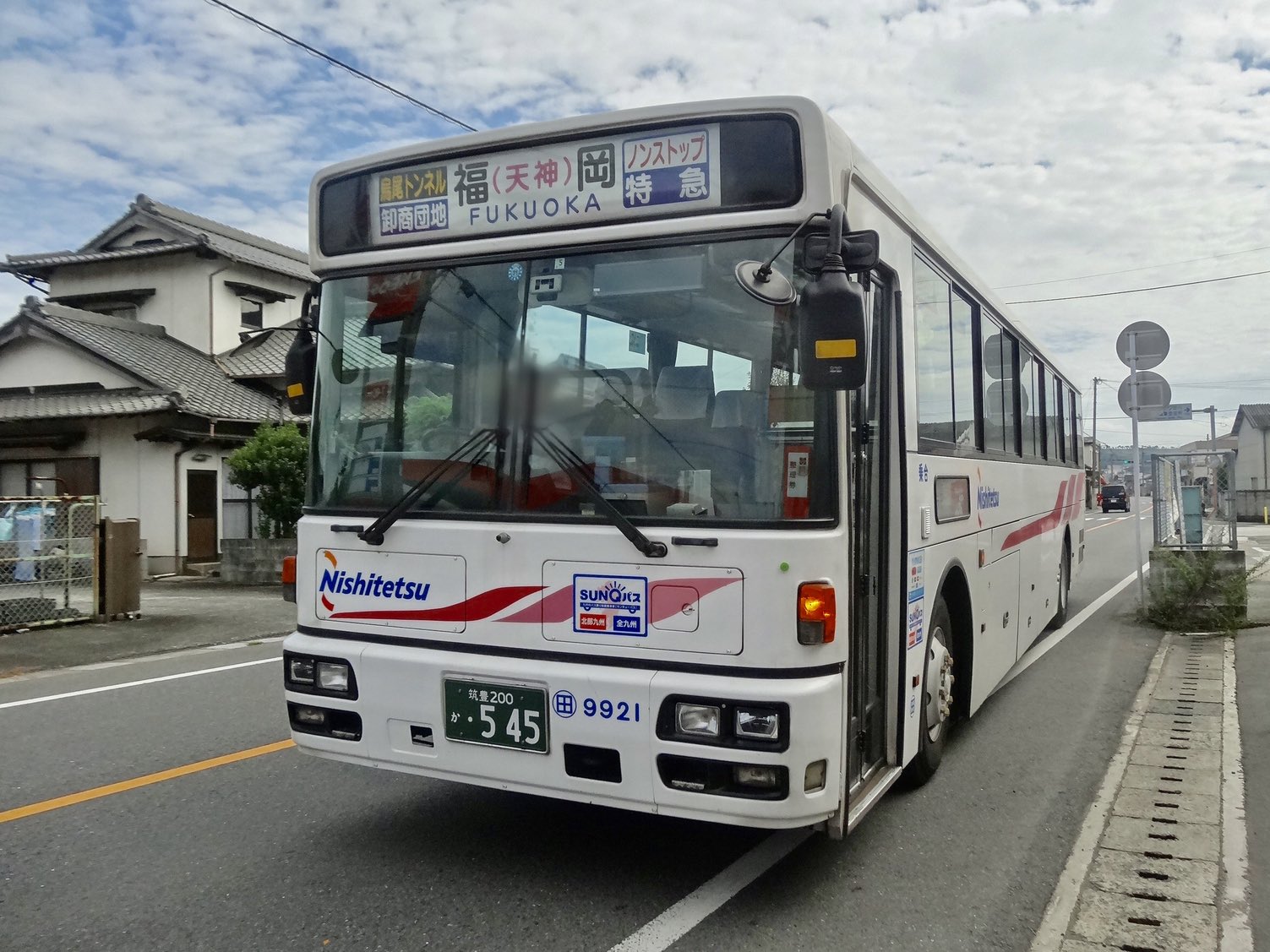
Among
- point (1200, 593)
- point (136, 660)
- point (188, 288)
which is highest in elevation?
point (188, 288)

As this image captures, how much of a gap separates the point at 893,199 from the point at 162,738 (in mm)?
5625

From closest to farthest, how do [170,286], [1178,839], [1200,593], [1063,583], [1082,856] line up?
[1082,856] → [1178,839] → [1200,593] → [1063,583] → [170,286]

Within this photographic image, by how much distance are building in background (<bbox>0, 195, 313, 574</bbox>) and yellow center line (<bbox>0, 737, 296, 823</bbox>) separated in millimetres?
15199

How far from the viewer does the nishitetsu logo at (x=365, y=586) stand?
432cm

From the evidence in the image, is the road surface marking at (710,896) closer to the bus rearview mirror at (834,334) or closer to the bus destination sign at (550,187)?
the bus rearview mirror at (834,334)

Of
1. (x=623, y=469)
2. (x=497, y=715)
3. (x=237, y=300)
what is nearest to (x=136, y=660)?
(x=497, y=715)

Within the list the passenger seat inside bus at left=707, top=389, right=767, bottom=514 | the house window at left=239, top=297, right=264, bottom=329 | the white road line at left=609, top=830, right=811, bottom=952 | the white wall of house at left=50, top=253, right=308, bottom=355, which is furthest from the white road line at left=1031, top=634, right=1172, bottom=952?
the house window at left=239, top=297, right=264, bottom=329

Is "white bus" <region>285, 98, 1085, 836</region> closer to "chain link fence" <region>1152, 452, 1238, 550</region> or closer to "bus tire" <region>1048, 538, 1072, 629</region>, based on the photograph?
"bus tire" <region>1048, 538, 1072, 629</region>

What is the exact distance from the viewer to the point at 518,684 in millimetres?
4031

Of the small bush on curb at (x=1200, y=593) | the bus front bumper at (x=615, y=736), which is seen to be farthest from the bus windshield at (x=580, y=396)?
the small bush on curb at (x=1200, y=593)

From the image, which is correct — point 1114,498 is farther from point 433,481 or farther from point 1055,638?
point 433,481

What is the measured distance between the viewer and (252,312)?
27016 mm

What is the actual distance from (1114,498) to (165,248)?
50.3 m

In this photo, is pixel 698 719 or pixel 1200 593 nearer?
pixel 698 719
